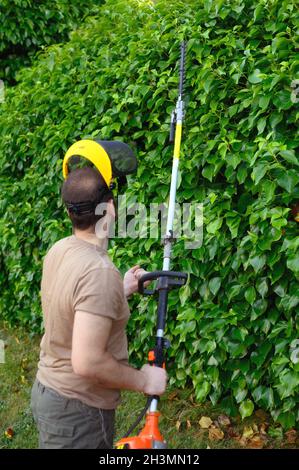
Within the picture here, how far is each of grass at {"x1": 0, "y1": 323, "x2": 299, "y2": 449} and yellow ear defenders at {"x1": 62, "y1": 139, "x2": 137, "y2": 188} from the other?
199 cm

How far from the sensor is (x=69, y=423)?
95.7 inches

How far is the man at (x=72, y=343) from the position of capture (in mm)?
2283

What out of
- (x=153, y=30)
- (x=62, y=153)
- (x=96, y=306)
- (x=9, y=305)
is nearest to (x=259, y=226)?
(x=96, y=306)

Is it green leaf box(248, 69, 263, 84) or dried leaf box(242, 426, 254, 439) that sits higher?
green leaf box(248, 69, 263, 84)

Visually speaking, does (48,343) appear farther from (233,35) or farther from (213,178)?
(233,35)

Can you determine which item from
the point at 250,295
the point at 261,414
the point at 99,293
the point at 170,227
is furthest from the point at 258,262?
the point at 99,293

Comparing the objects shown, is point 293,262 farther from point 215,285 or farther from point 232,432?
point 232,432

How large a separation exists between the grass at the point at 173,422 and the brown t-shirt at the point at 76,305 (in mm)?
1505

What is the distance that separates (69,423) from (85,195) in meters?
0.89

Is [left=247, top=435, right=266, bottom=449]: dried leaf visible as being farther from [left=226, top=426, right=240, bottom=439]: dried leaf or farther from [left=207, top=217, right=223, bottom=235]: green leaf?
[left=207, top=217, right=223, bottom=235]: green leaf

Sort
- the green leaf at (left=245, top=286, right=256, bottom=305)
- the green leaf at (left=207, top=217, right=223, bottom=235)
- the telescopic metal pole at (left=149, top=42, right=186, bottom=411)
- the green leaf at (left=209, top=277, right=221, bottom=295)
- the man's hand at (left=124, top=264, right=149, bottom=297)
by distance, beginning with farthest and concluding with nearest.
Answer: the green leaf at (left=209, top=277, right=221, bottom=295)
the green leaf at (left=207, top=217, right=223, bottom=235)
the green leaf at (left=245, top=286, right=256, bottom=305)
the man's hand at (left=124, top=264, right=149, bottom=297)
the telescopic metal pole at (left=149, top=42, right=186, bottom=411)

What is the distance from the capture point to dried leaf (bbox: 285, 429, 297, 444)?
366 cm

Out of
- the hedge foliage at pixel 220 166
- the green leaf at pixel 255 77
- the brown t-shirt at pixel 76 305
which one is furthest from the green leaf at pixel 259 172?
the brown t-shirt at pixel 76 305

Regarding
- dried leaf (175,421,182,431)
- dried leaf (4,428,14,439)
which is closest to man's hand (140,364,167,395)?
dried leaf (175,421,182,431)
